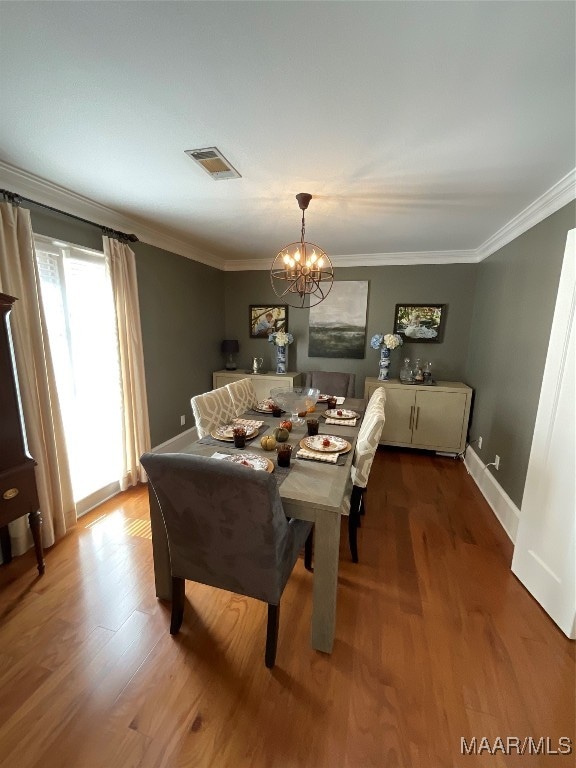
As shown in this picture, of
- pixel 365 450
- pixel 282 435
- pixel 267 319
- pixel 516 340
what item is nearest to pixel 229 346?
pixel 267 319

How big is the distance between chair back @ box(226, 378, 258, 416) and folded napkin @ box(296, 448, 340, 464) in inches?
38.6

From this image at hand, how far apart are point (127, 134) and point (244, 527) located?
183 cm

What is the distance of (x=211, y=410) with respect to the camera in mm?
2260

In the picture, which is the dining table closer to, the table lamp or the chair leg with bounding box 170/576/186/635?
the chair leg with bounding box 170/576/186/635

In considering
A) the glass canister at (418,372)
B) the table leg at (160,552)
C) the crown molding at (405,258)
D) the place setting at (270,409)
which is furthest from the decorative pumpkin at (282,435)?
the crown molding at (405,258)

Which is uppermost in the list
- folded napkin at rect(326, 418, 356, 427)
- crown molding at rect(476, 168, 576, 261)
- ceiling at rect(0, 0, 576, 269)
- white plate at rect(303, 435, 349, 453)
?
ceiling at rect(0, 0, 576, 269)

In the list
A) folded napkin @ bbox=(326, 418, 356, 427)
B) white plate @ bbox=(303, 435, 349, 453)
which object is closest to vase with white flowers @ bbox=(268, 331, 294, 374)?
folded napkin @ bbox=(326, 418, 356, 427)

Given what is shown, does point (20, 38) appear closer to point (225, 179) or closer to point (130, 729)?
point (225, 179)

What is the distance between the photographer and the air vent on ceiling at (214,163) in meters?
1.58

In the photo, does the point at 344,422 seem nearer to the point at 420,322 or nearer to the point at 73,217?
the point at 420,322

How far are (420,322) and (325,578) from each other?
3.29 metres

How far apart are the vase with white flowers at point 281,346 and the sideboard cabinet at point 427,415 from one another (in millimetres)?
1141

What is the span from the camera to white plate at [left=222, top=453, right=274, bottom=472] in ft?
5.02

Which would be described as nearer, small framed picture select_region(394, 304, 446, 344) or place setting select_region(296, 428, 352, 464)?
place setting select_region(296, 428, 352, 464)
